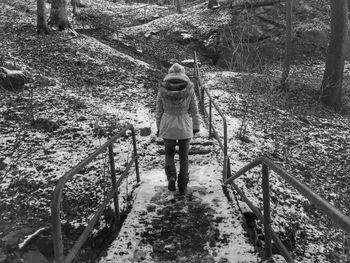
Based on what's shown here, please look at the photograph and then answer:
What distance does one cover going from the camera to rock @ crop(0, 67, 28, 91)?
9.93 m

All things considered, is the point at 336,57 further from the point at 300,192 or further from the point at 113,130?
the point at 300,192

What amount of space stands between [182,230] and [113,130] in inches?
184

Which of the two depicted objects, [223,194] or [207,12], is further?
[207,12]

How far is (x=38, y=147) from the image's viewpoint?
7.58m

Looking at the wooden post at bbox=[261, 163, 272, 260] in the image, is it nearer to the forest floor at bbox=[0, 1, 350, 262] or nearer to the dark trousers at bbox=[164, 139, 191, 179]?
the forest floor at bbox=[0, 1, 350, 262]

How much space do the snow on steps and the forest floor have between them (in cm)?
78

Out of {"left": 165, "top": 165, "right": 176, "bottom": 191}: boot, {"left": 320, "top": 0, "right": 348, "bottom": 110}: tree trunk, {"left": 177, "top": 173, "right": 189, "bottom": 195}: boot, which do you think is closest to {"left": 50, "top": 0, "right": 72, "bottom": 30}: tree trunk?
{"left": 320, "top": 0, "right": 348, "bottom": 110}: tree trunk

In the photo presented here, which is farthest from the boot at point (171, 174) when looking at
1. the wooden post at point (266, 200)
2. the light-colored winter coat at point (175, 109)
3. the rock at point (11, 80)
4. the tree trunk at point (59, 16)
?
the tree trunk at point (59, 16)

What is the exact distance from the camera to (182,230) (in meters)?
4.48

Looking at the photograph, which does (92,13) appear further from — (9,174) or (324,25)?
(9,174)

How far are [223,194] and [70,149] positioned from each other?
3.76m

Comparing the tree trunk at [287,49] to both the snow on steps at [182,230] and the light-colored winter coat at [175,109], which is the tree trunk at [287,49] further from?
the light-colored winter coat at [175,109]

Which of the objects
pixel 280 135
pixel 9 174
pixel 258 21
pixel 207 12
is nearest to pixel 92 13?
pixel 207 12

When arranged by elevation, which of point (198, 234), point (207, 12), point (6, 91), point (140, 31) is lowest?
point (198, 234)
